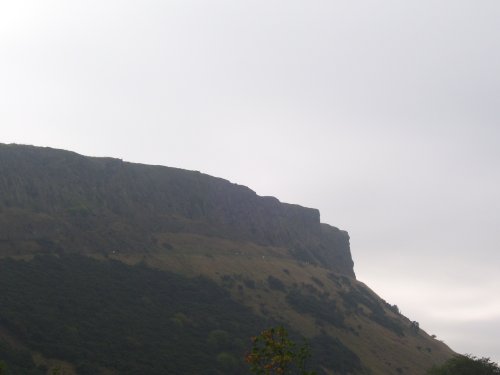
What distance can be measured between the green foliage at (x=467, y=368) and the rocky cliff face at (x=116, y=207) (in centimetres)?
3511

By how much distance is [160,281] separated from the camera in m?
66.6

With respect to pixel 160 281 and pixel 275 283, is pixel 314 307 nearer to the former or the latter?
pixel 275 283

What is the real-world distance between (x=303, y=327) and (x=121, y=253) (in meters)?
20.5

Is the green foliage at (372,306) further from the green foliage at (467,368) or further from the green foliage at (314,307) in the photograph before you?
the green foliage at (467,368)

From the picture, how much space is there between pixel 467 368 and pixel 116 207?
4472 cm

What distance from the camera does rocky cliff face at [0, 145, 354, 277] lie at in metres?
69.3

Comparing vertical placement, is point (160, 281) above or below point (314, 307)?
below

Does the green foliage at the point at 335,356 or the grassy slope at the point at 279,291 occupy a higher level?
the grassy slope at the point at 279,291

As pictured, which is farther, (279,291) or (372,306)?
(372,306)

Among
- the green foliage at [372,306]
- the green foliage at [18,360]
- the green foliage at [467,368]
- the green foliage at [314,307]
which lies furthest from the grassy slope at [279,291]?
the green foliage at [18,360]

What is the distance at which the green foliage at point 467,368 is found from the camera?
5166 cm

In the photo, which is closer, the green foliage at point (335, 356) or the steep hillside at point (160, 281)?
the steep hillside at point (160, 281)

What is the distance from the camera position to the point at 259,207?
99.5 m

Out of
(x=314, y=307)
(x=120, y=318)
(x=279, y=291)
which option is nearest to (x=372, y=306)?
(x=314, y=307)
